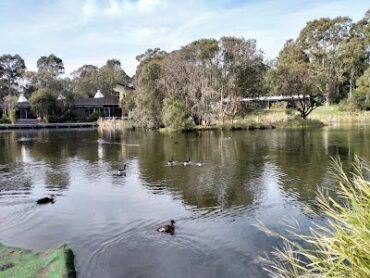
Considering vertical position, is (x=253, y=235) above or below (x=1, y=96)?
below

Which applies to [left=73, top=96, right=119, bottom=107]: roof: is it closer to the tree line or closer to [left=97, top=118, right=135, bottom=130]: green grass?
the tree line

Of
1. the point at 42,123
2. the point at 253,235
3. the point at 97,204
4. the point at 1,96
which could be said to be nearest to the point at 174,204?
the point at 97,204

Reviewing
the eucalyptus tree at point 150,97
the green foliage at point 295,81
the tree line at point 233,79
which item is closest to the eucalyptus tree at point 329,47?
the tree line at point 233,79

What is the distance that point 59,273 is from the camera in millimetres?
8648

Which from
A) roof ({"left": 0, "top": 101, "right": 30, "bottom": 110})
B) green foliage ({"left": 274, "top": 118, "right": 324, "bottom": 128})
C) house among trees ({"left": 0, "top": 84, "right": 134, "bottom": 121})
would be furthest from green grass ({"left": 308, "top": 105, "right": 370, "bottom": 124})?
roof ({"left": 0, "top": 101, "right": 30, "bottom": 110})

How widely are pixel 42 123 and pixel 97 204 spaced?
61553 millimetres

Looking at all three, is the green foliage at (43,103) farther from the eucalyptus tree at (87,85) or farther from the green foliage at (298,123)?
the green foliage at (298,123)

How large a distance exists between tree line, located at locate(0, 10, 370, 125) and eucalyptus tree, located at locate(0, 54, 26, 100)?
13.3 metres

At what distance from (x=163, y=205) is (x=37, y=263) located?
663 centimetres

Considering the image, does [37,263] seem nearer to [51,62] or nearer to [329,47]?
[329,47]

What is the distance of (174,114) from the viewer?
5038 cm

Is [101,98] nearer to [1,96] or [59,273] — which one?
[1,96]

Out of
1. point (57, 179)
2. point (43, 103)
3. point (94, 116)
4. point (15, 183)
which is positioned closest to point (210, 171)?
point (57, 179)

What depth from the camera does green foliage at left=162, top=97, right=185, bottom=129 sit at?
50.2 metres
